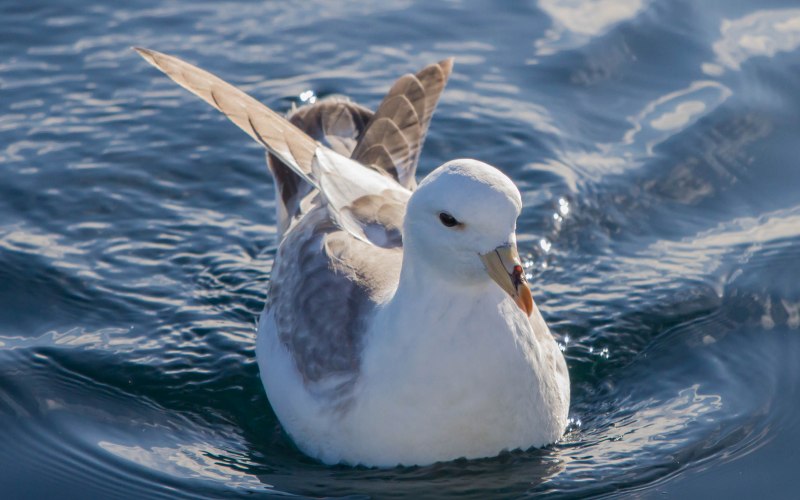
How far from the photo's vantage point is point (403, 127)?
26.3 ft

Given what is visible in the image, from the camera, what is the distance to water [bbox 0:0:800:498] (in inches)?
257

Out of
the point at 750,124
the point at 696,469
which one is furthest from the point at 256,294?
the point at 750,124

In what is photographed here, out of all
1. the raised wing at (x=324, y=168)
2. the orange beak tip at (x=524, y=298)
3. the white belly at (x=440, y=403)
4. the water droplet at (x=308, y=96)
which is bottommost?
the white belly at (x=440, y=403)

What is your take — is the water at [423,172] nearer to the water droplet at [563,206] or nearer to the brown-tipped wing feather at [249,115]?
the water droplet at [563,206]

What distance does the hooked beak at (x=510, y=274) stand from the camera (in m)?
5.55

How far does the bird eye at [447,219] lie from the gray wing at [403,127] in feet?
7.06

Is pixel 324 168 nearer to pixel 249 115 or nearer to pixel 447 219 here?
pixel 249 115

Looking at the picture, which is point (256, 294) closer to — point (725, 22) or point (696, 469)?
point (696, 469)

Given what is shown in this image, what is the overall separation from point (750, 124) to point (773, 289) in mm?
2120

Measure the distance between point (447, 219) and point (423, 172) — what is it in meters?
3.78

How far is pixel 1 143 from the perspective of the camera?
9266 mm

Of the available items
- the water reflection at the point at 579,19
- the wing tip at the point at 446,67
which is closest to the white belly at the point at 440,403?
A: the wing tip at the point at 446,67

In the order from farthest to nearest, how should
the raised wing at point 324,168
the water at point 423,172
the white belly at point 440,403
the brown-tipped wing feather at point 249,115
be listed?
the brown-tipped wing feather at point 249,115 < the raised wing at point 324,168 < the water at point 423,172 < the white belly at point 440,403

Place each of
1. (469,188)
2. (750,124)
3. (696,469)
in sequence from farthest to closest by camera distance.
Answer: (750,124), (696,469), (469,188)
